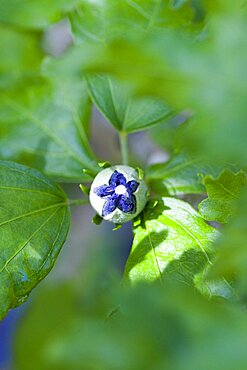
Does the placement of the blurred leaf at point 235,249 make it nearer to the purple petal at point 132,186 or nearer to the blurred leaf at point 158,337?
the blurred leaf at point 158,337

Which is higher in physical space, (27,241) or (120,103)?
(120,103)

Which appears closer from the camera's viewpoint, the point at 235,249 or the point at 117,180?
the point at 235,249

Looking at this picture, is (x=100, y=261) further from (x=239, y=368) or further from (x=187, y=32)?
(x=239, y=368)

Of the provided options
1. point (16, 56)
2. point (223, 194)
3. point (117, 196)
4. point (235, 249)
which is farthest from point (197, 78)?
point (16, 56)

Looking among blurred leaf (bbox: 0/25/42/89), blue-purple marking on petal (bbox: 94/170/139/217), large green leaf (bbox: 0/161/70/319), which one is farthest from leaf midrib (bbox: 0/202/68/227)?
blurred leaf (bbox: 0/25/42/89)

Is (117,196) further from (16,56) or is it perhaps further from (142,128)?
(16,56)

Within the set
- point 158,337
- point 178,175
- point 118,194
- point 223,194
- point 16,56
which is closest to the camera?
point 158,337

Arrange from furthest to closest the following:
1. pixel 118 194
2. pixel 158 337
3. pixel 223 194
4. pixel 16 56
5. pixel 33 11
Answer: pixel 16 56 < pixel 33 11 < pixel 118 194 < pixel 223 194 < pixel 158 337
